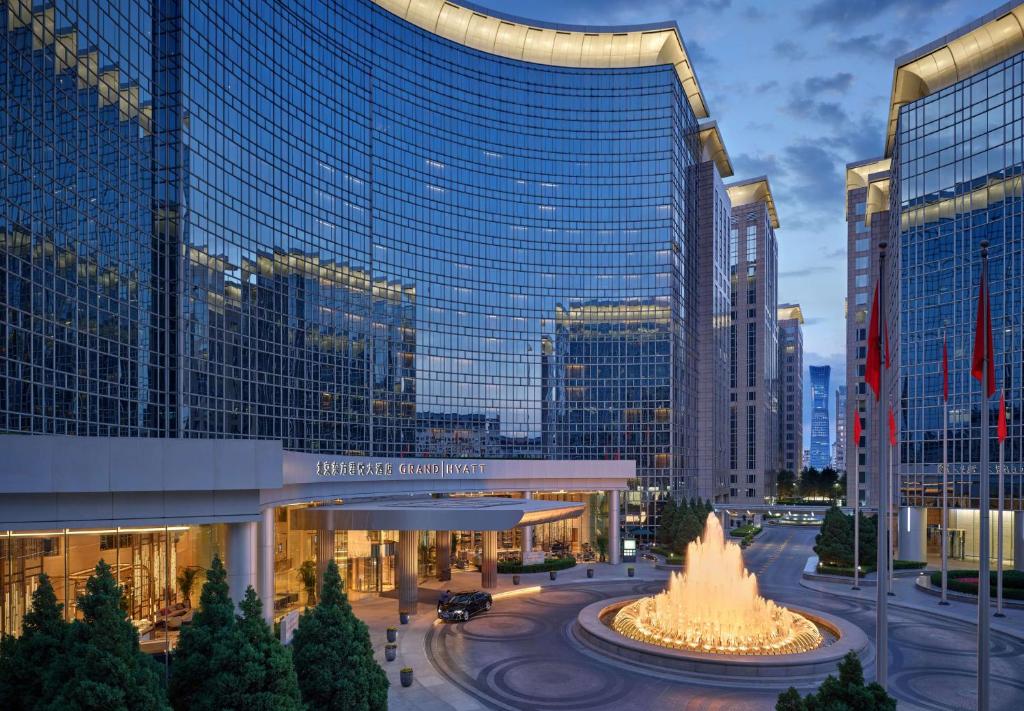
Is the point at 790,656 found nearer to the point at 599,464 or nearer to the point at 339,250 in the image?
the point at 599,464

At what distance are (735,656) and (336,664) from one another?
18172 millimetres

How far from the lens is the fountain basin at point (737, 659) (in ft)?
98.4

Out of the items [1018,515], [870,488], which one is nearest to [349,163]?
[1018,515]

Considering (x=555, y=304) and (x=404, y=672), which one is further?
(x=555, y=304)

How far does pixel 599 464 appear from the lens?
67938mm

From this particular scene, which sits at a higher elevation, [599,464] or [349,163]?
[349,163]

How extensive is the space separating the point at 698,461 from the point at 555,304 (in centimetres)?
2868

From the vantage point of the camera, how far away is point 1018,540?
193ft

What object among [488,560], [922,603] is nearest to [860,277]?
[922,603]

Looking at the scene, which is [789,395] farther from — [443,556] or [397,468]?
[397,468]

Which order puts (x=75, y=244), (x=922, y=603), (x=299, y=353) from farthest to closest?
(x=299, y=353)
(x=922, y=603)
(x=75, y=244)

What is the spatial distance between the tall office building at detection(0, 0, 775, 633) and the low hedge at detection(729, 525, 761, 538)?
23.9 ft

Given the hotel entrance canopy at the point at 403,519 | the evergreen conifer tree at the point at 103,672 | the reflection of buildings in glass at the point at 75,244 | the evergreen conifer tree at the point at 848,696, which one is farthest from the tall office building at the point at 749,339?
the evergreen conifer tree at the point at 103,672

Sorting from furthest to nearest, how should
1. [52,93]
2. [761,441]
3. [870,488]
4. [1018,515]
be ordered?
[761,441], [870,488], [1018,515], [52,93]
